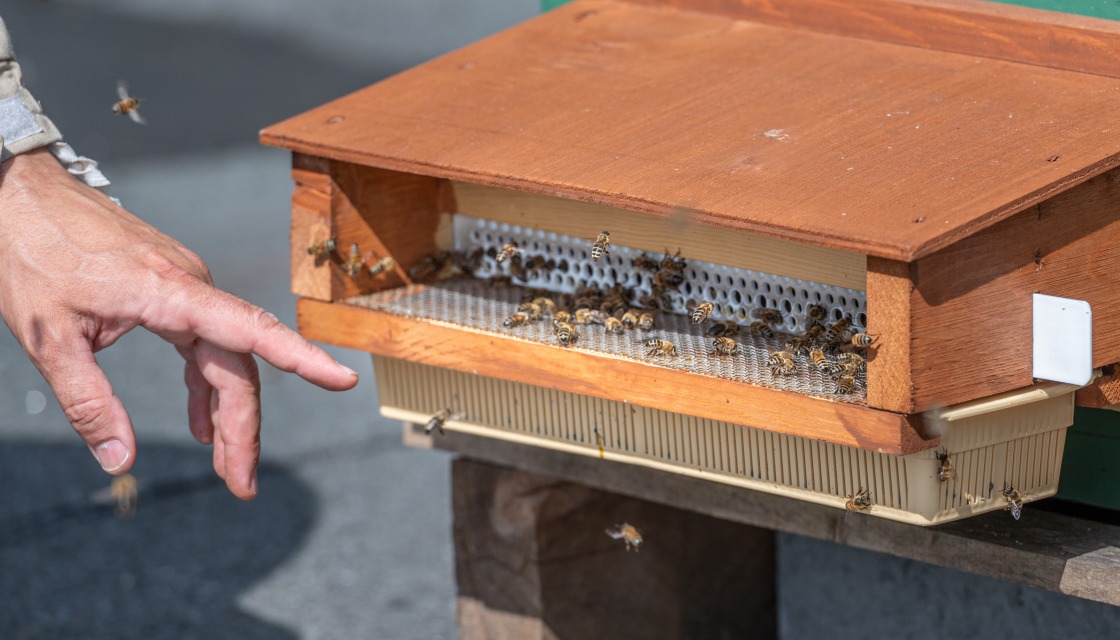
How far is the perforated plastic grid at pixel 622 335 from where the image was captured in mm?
1867

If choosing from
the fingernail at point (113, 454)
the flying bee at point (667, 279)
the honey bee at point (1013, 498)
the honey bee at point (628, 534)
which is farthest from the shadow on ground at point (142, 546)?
the honey bee at point (1013, 498)

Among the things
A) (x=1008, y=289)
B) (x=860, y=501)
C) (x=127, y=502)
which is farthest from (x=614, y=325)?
(x=127, y=502)

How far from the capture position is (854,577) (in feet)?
9.59

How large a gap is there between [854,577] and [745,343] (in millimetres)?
1071

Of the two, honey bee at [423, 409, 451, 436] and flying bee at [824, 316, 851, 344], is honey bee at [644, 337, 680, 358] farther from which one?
honey bee at [423, 409, 451, 436]

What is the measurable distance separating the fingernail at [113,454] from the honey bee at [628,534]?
108 centimetres

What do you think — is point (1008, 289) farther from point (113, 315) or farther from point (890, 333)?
point (113, 315)

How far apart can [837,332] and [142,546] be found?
2583 millimetres

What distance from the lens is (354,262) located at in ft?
7.47

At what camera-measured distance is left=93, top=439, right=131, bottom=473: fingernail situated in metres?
1.73

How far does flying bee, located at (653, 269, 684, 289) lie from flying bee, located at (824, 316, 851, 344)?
0.28 metres

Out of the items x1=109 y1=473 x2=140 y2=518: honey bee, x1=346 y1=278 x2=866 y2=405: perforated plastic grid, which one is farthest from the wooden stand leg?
x1=109 y1=473 x2=140 y2=518: honey bee

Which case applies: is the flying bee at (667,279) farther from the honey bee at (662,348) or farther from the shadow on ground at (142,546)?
the shadow on ground at (142,546)

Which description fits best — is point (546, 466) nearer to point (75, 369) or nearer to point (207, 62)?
point (75, 369)
